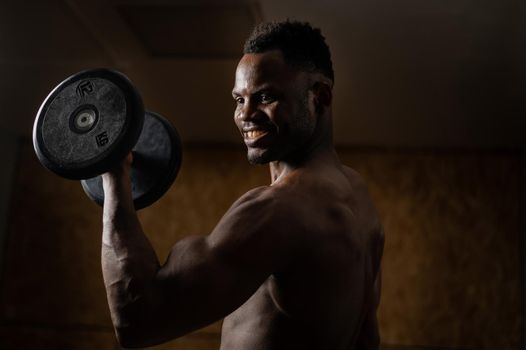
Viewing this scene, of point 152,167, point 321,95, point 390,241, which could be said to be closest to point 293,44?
point 321,95

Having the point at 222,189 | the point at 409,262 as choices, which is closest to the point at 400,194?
the point at 409,262

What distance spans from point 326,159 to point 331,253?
20 centimetres

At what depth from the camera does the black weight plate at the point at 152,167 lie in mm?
1219

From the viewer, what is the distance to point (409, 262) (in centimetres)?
382

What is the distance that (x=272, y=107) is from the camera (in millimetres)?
1121

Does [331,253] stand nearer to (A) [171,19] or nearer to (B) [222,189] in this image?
(A) [171,19]

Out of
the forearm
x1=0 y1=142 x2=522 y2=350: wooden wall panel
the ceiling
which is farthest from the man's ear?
x1=0 y1=142 x2=522 y2=350: wooden wall panel

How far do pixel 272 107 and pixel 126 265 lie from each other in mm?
346

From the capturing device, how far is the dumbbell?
1.07m

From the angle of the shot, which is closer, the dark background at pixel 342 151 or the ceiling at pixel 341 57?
the ceiling at pixel 341 57

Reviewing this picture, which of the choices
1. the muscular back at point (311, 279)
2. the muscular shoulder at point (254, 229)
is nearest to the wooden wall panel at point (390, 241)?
the muscular back at point (311, 279)

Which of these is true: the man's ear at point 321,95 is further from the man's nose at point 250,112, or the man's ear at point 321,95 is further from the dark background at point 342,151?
the dark background at point 342,151

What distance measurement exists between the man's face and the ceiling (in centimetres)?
142

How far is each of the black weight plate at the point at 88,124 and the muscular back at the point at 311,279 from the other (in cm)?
25
